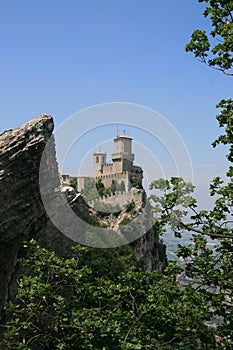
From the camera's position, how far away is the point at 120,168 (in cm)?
5678

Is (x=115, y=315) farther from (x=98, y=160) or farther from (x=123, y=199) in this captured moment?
(x=98, y=160)

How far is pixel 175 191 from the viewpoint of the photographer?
24.3 feet

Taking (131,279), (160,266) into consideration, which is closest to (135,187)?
(160,266)

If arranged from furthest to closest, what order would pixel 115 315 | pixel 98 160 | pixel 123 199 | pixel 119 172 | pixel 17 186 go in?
pixel 98 160
pixel 119 172
pixel 123 199
pixel 17 186
pixel 115 315

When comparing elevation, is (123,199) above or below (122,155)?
below

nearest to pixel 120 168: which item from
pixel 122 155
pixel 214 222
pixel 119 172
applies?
pixel 119 172

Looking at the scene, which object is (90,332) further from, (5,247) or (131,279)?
(5,247)

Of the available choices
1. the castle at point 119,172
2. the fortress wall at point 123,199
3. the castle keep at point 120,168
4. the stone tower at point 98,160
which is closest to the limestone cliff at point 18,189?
the fortress wall at point 123,199

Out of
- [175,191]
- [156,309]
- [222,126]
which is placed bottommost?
[156,309]

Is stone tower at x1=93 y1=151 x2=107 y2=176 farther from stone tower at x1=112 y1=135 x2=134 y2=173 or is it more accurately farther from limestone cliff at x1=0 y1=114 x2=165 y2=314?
limestone cliff at x1=0 y1=114 x2=165 y2=314

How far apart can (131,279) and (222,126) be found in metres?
4.07

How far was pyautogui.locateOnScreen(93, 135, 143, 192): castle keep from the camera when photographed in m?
55.9

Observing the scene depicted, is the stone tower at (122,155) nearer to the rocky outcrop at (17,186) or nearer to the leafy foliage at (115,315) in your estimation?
the rocky outcrop at (17,186)

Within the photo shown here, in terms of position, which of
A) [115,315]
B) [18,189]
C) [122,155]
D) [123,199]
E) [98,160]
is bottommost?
[115,315]
